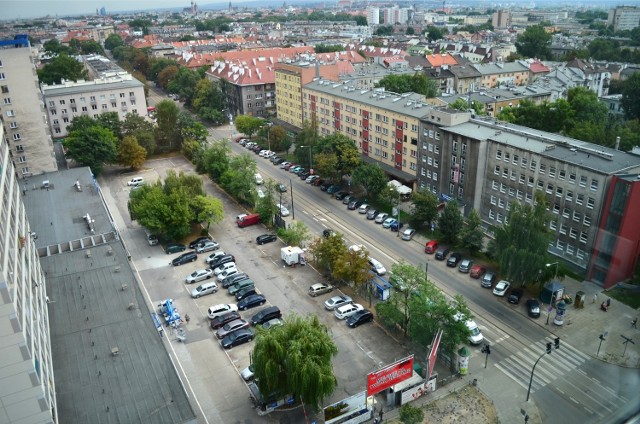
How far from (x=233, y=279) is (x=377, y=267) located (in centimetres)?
554

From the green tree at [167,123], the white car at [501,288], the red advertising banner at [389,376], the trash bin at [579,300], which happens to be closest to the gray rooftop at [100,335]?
the red advertising banner at [389,376]

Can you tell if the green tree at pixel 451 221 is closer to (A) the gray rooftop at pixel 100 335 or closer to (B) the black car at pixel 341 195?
(B) the black car at pixel 341 195

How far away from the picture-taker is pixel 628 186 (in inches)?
642

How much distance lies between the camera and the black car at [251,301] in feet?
55.8

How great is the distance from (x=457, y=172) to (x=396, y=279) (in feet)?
33.1

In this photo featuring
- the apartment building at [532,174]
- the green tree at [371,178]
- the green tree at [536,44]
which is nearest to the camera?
the apartment building at [532,174]

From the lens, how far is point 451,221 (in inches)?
797

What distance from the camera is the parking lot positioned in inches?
519

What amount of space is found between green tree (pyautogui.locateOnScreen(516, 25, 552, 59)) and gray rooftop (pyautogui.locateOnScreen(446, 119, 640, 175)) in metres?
48.0

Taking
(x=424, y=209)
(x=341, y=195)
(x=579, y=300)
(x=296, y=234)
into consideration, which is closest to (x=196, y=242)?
(x=296, y=234)

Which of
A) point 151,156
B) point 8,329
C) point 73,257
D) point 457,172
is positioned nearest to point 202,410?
point 8,329

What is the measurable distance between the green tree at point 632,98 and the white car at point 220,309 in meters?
33.8

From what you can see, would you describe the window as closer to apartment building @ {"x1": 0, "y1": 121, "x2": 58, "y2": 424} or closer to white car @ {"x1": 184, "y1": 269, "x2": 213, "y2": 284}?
white car @ {"x1": 184, "y1": 269, "x2": 213, "y2": 284}

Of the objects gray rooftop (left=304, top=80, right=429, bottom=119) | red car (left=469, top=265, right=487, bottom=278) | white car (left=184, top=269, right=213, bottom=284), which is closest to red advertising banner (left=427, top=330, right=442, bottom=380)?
red car (left=469, top=265, right=487, bottom=278)
